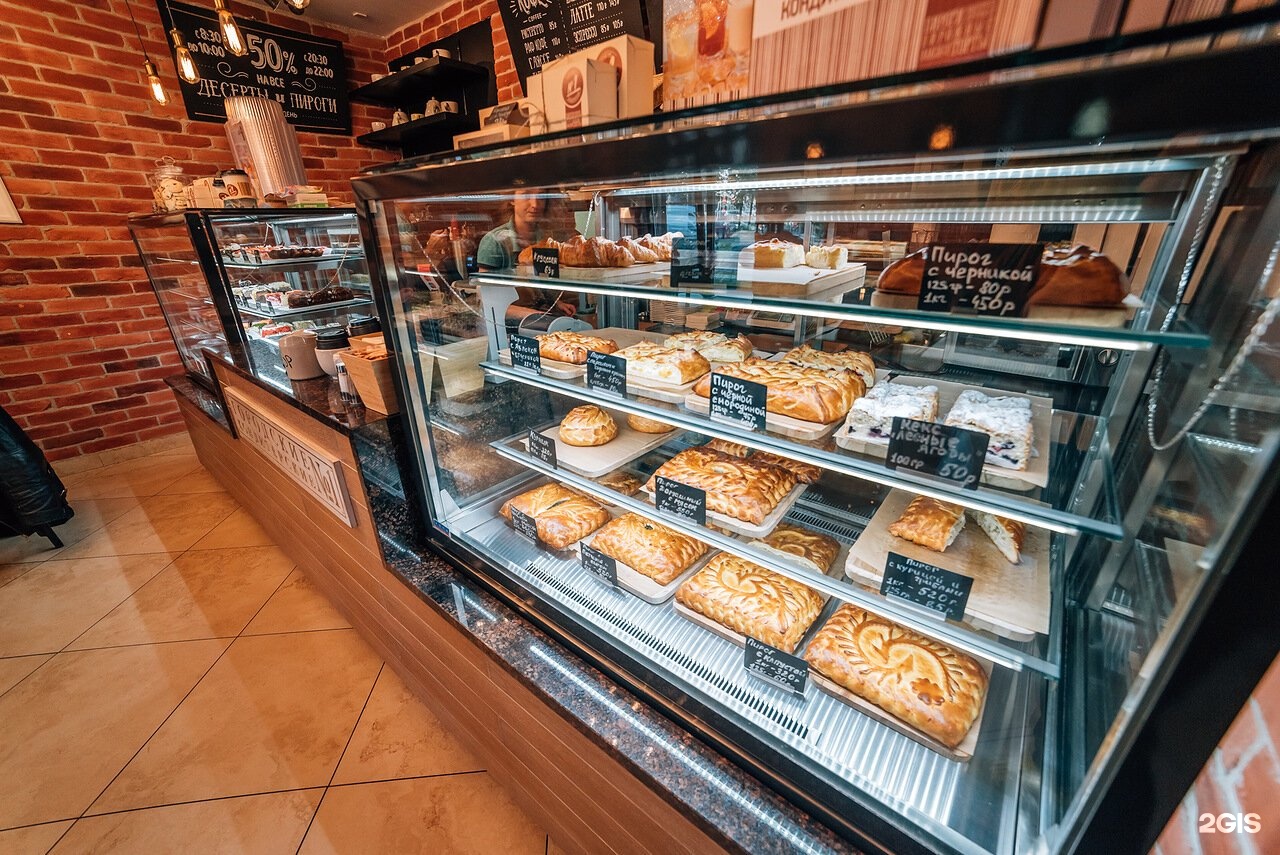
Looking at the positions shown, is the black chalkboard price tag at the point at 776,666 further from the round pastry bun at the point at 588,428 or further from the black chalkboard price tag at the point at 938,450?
the round pastry bun at the point at 588,428

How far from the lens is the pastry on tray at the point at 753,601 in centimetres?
134

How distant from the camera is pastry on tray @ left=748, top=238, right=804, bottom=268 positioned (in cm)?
130

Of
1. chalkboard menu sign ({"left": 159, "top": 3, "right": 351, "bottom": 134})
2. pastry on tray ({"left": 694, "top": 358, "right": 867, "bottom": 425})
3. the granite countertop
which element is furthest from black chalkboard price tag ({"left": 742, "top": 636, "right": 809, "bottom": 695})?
chalkboard menu sign ({"left": 159, "top": 3, "right": 351, "bottom": 134})

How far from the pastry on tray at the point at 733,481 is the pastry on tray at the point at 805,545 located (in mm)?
85

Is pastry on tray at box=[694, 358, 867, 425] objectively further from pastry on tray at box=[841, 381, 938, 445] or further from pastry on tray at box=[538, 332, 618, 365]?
pastry on tray at box=[538, 332, 618, 365]

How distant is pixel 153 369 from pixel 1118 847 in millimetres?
6730

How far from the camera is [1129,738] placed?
0.74m

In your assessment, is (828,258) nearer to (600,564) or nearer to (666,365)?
(666,365)

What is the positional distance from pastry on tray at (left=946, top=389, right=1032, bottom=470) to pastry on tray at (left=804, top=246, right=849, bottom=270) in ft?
1.47

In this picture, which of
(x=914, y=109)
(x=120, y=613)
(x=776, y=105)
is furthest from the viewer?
(x=120, y=613)

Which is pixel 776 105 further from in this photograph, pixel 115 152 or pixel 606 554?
pixel 115 152

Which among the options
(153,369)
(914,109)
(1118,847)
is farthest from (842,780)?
(153,369)

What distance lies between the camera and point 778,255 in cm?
130

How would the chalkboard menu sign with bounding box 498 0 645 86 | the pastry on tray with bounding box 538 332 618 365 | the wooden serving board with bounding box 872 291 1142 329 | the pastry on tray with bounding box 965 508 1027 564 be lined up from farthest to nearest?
1. the chalkboard menu sign with bounding box 498 0 645 86
2. the pastry on tray with bounding box 538 332 618 365
3. the pastry on tray with bounding box 965 508 1027 564
4. the wooden serving board with bounding box 872 291 1142 329
